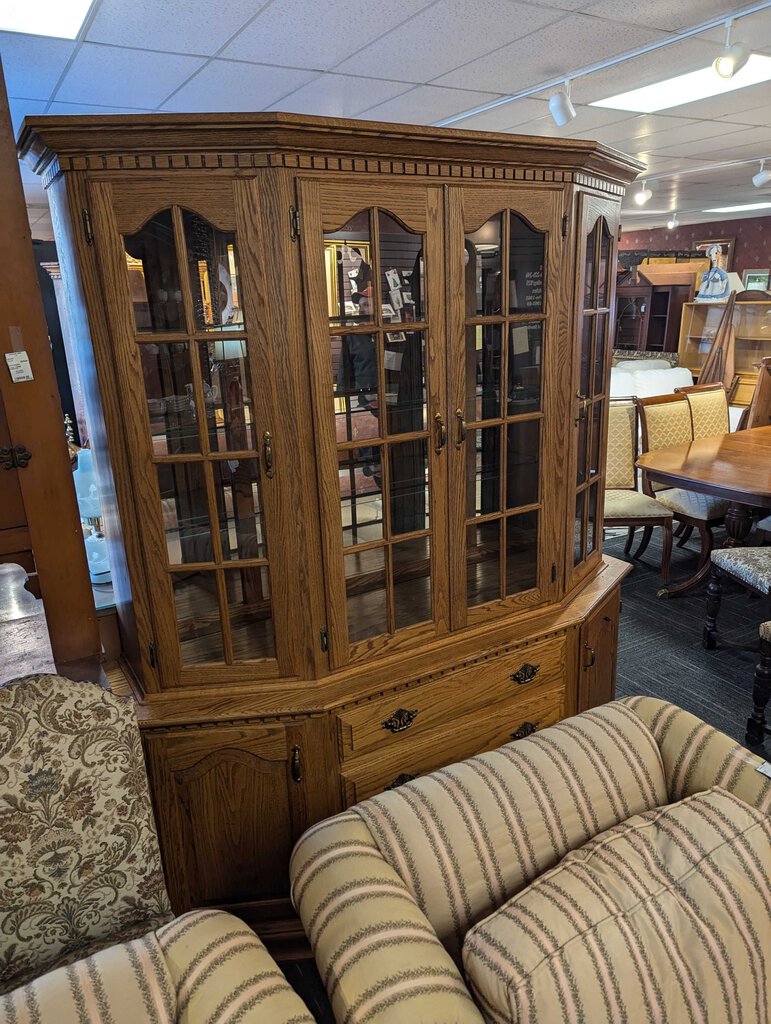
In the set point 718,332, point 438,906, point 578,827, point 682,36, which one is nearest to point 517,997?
point 438,906

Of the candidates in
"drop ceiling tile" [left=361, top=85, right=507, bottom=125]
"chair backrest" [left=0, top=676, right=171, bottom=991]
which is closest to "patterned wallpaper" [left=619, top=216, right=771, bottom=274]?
"drop ceiling tile" [left=361, top=85, right=507, bottom=125]

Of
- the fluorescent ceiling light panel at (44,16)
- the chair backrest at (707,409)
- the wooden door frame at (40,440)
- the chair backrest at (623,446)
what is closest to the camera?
the wooden door frame at (40,440)

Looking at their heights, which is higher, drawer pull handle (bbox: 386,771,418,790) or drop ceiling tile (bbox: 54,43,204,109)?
drop ceiling tile (bbox: 54,43,204,109)

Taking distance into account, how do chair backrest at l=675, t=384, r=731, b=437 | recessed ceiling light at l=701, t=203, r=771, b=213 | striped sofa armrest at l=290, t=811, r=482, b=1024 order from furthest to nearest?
recessed ceiling light at l=701, t=203, r=771, b=213 < chair backrest at l=675, t=384, r=731, b=437 < striped sofa armrest at l=290, t=811, r=482, b=1024

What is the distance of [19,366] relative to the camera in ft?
4.94

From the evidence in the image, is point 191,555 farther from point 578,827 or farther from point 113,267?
point 578,827

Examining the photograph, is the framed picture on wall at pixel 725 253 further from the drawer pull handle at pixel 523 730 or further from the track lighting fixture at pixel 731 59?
the drawer pull handle at pixel 523 730

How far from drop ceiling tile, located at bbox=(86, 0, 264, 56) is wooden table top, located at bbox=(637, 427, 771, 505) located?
8.67 feet

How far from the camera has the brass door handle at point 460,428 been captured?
5.57 feet

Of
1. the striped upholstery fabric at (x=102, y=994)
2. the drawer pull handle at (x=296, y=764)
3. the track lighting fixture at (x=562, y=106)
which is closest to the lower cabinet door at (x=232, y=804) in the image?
the drawer pull handle at (x=296, y=764)

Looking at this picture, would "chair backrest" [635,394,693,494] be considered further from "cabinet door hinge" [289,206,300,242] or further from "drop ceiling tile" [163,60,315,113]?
"cabinet door hinge" [289,206,300,242]

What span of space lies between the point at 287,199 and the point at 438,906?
4.50 feet

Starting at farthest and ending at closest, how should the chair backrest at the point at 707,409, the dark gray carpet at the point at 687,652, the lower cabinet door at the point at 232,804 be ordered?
the chair backrest at the point at 707,409, the dark gray carpet at the point at 687,652, the lower cabinet door at the point at 232,804

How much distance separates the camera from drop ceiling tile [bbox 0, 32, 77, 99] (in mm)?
2387
